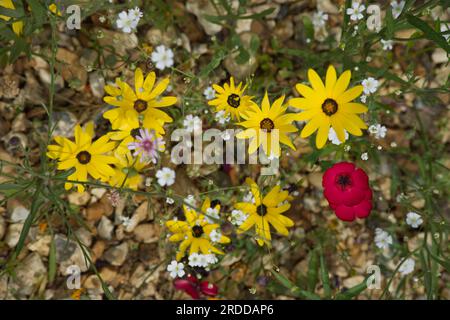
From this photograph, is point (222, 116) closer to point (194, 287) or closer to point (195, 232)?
point (195, 232)

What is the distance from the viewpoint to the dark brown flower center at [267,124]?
2.10 m

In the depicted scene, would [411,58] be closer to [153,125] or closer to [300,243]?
[300,243]

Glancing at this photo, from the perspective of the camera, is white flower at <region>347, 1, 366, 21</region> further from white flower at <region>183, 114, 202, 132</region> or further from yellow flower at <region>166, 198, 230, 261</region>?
yellow flower at <region>166, 198, 230, 261</region>

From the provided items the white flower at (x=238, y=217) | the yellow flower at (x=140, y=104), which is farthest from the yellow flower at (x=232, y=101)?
the white flower at (x=238, y=217)

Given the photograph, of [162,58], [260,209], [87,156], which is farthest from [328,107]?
[87,156]

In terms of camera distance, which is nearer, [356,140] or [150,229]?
[356,140]

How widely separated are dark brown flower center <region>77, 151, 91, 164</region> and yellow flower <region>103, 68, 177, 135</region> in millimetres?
229

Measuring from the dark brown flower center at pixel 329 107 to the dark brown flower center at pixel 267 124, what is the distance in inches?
9.8

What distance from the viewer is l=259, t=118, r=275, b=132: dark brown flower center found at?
2.10m

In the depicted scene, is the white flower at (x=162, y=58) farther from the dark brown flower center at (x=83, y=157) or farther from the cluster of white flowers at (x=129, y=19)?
the dark brown flower center at (x=83, y=157)

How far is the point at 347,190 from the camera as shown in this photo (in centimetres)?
204

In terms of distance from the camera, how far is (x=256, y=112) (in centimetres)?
209

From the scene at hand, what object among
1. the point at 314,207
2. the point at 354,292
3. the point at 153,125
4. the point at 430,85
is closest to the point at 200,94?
the point at 153,125

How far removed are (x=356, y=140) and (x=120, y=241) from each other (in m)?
1.57
